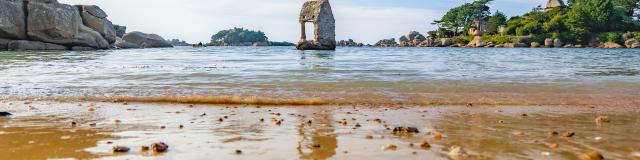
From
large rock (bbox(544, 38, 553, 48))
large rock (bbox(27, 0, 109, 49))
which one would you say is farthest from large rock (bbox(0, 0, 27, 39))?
large rock (bbox(544, 38, 553, 48))

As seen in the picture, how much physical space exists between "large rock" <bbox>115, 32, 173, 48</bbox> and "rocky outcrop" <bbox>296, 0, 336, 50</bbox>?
27920 mm

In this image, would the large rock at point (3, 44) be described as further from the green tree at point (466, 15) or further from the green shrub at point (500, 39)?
the green tree at point (466, 15)

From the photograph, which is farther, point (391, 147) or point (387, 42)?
point (387, 42)

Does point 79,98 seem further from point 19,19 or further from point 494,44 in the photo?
point 494,44

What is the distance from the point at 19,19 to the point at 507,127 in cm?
5439

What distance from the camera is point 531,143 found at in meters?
4.76

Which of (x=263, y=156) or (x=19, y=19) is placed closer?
(x=263, y=156)

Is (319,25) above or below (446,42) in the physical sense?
above

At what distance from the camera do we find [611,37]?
275 feet

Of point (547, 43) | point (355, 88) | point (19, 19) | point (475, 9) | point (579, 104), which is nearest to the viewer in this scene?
point (579, 104)

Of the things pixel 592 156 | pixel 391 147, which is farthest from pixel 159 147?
pixel 592 156

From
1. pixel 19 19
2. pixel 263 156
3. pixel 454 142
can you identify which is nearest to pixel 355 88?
pixel 454 142

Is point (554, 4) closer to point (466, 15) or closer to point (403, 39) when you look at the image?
point (466, 15)

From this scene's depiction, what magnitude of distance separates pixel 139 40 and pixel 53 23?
27466 mm
